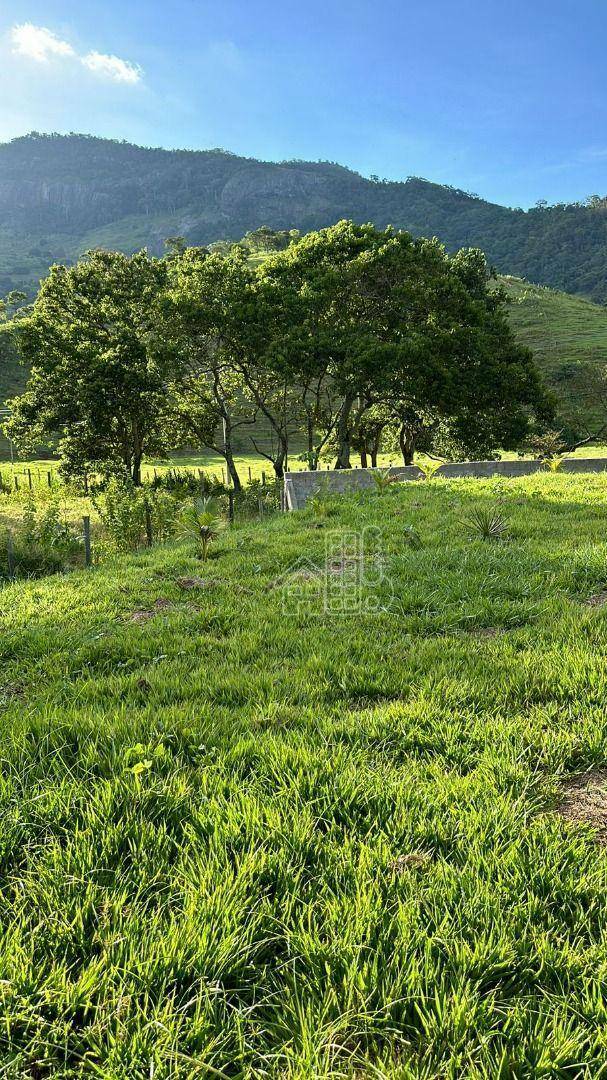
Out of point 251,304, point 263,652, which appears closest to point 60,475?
point 251,304

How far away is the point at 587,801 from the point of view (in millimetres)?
2123

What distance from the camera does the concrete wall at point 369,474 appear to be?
1202 centimetres

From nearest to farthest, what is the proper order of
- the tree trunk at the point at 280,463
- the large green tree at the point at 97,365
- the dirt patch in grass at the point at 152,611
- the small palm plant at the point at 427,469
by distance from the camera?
the dirt patch in grass at the point at 152,611 < the small palm plant at the point at 427,469 < the large green tree at the point at 97,365 < the tree trunk at the point at 280,463

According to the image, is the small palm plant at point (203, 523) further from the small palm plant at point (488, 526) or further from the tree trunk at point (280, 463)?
the tree trunk at point (280, 463)

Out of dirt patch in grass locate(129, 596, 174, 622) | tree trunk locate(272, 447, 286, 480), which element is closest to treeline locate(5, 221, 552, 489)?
tree trunk locate(272, 447, 286, 480)

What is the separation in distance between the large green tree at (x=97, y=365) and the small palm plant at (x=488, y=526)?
16.3 m

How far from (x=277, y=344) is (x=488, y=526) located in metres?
15.0

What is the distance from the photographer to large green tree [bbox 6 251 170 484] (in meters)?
20.4

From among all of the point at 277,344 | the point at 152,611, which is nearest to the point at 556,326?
the point at 277,344

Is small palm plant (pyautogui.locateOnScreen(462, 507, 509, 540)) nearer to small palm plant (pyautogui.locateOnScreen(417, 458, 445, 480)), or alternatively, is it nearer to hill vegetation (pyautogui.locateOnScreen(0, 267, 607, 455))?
small palm plant (pyautogui.locateOnScreen(417, 458, 445, 480))

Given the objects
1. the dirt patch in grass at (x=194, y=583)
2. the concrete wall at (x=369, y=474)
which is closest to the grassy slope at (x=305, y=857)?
the dirt patch in grass at (x=194, y=583)

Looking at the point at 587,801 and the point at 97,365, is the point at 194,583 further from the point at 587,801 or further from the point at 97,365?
the point at 97,365

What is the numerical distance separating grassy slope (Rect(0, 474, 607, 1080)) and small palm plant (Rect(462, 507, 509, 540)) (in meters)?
2.48

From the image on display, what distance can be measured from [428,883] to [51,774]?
1.68 metres
